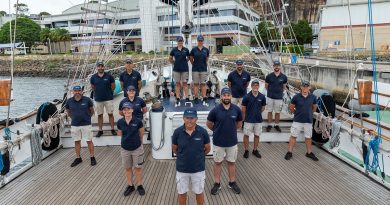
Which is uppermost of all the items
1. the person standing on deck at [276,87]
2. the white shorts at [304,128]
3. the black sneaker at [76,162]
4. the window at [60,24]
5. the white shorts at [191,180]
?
the window at [60,24]

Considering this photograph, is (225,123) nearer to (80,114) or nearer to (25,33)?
(80,114)

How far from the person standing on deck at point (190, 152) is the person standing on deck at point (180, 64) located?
3.30 metres

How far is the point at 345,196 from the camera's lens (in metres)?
4.58

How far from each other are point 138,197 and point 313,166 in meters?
3.32

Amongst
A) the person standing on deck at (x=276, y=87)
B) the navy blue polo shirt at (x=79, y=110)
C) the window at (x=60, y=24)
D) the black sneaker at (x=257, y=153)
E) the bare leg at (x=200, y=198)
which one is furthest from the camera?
the window at (x=60, y=24)

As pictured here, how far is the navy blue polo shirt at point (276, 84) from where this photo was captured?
677 cm

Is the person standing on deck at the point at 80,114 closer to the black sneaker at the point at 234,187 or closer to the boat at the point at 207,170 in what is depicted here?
the boat at the point at 207,170

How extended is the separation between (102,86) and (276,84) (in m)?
3.85

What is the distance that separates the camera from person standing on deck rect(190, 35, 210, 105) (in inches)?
273

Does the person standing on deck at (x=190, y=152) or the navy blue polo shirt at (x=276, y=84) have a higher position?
the navy blue polo shirt at (x=276, y=84)

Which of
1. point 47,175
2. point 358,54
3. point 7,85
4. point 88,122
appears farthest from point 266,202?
point 358,54

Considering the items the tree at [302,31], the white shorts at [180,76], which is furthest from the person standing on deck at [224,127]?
the tree at [302,31]

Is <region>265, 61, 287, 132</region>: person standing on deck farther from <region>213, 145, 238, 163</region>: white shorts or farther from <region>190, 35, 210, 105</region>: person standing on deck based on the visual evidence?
<region>213, 145, 238, 163</region>: white shorts

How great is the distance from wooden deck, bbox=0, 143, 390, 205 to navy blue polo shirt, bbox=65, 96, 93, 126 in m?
0.90
